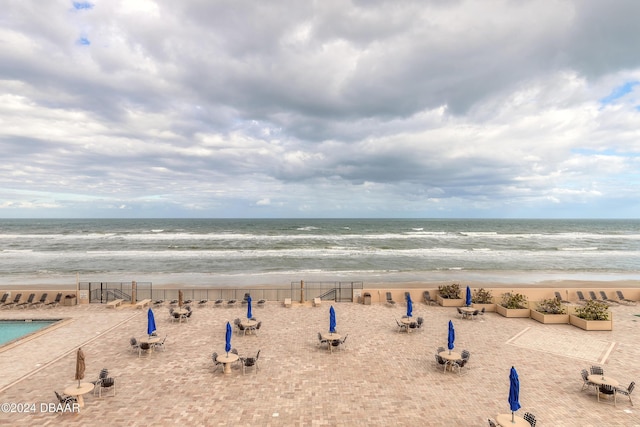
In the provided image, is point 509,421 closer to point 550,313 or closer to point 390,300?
point 550,313

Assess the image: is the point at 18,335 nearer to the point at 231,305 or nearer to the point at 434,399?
the point at 231,305

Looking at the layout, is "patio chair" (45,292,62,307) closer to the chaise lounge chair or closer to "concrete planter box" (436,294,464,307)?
the chaise lounge chair

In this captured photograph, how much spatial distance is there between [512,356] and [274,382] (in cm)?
1013

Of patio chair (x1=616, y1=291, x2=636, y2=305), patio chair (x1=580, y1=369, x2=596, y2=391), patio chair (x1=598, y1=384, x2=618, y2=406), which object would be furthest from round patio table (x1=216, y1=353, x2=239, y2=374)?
patio chair (x1=616, y1=291, x2=636, y2=305)

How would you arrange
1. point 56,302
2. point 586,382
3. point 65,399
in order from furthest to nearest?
point 56,302 < point 586,382 < point 65,399

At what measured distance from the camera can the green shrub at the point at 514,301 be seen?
19.9 m

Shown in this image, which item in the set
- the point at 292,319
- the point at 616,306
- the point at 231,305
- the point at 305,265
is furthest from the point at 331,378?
the point at 305,265

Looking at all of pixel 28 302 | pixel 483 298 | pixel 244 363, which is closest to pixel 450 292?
pixel 483 298

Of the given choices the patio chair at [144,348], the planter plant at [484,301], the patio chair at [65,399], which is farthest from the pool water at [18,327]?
the planter plant at [484,301]

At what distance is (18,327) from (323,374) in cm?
1754

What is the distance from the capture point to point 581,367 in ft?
42.4

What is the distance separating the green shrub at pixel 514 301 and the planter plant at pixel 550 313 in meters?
0.74

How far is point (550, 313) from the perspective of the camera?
61.9 ft

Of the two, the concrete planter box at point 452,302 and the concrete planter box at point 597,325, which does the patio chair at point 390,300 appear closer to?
the concrete planter box at point 452,302
